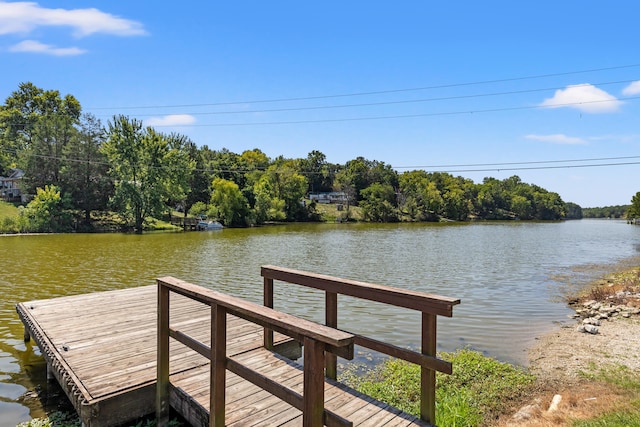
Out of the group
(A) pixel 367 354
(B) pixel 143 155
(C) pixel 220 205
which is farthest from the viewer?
(C) pixel 220 205

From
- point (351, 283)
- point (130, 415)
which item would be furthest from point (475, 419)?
point (130, 415)

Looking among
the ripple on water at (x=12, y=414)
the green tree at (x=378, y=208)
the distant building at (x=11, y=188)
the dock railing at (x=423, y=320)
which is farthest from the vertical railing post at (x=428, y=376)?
the green tree at (x=378, y=208)

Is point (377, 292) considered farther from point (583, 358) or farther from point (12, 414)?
point (583, 358)

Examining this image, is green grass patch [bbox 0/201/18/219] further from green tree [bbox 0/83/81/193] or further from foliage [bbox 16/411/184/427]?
foliage [bbox 16/411/184/427]

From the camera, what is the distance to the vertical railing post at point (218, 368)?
10.8ft

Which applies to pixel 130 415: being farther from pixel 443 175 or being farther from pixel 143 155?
pixel 443 175

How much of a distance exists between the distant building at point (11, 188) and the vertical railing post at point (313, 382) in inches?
2412

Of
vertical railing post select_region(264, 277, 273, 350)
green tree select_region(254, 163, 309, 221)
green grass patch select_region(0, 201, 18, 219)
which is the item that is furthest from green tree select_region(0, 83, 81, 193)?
vertical railing post select_region(264, 277, 273, 350)

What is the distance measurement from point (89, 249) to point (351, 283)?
1020 inches

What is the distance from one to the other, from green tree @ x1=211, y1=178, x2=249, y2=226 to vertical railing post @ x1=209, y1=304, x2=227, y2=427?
2075 inches

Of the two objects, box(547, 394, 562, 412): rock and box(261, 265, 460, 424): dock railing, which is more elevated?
box(261, 265, 460, 424): dock railing

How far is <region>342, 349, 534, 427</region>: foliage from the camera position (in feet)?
15.7

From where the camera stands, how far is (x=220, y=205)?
2163 inches

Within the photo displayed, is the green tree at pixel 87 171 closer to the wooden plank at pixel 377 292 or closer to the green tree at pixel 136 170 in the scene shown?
the green tree at pixel 136 170
